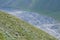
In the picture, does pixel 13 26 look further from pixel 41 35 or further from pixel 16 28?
pixel 41 35

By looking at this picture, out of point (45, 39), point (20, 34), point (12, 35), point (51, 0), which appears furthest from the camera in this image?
point (51, 0)

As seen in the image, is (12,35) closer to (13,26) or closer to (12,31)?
(12,31)

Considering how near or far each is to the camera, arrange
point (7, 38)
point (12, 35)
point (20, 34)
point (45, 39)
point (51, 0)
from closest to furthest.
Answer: point (7, 38), point (12, 35), point (20, 34), point (45, 39), point (51, 0)

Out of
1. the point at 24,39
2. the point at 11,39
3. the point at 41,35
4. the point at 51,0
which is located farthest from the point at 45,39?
the point at 51,0

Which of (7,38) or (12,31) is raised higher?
(12,31)

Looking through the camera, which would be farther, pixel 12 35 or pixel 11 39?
pixel 12 35

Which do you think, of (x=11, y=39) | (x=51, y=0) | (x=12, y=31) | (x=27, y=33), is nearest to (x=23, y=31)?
(x=27, y=33)

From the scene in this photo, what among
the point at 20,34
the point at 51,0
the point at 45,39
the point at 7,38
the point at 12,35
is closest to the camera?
the point at 7,38

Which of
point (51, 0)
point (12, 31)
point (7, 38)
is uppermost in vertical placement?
point (51, 0)

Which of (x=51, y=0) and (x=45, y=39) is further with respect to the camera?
(x=51, y=0)
